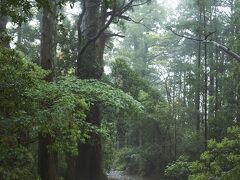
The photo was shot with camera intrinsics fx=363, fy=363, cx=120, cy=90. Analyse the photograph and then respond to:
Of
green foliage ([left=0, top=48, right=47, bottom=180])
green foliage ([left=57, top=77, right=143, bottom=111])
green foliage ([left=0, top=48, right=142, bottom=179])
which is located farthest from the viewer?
green foliage ([left=57, top=77, right=143, bottom=111])

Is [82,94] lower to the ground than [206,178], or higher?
higher

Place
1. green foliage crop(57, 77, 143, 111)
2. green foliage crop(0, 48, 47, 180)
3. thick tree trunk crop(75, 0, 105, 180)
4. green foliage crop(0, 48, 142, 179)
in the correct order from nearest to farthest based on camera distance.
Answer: green foliage crop(0, 48, 47, 180) < green foliage crop(0, 48, 142, 179) < green foliage crop(57, 77, 143, 111) < thick tree trunk crop(75, 0, 105, 180)

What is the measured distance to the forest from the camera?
6.17 metres

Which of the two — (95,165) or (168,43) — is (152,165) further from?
(168,43)

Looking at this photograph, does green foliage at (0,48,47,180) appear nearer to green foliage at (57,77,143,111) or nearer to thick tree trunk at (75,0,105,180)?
green foliage at (57,77,143,111)

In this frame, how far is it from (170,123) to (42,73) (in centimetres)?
1141

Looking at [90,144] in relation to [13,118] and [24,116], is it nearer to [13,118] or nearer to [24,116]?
[24,116]

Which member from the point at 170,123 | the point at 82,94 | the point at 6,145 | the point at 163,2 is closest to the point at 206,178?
the point at 82,94

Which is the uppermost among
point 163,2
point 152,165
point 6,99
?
point 163,2

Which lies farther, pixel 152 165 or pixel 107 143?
pixel 152 165

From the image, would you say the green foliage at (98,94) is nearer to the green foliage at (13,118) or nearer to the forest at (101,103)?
the forest at (101,103)

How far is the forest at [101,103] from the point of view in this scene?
243 inches

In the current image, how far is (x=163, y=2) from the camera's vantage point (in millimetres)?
36594

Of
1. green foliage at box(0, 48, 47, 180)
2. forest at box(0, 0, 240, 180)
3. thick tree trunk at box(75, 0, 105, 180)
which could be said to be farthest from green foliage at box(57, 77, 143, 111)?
thick tree trunk at box(75, 0, 105, 180)
